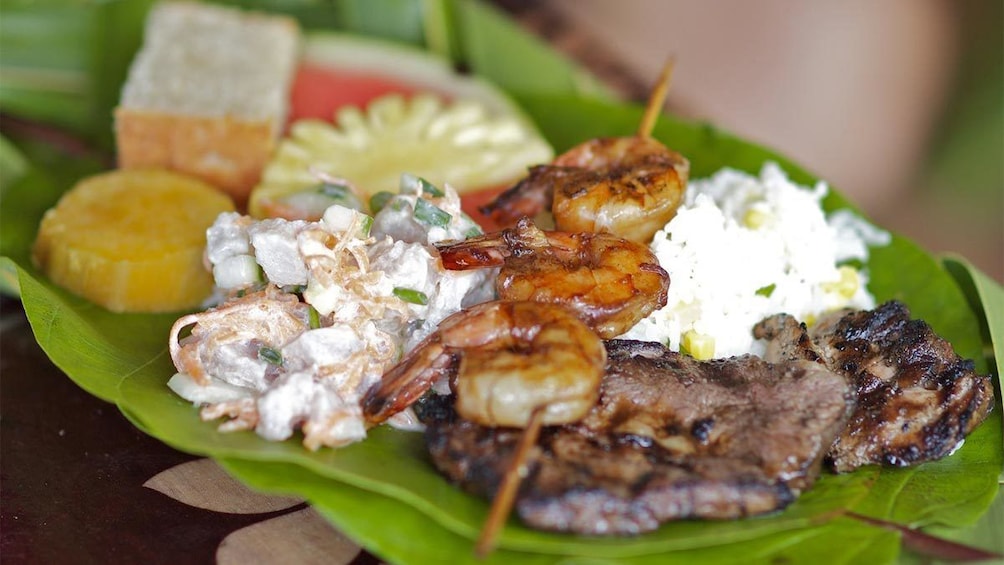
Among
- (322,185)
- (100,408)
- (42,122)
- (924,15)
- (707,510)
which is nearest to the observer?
(707,510)

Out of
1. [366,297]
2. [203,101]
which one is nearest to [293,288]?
[366,297]

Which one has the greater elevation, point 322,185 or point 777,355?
point 777,355

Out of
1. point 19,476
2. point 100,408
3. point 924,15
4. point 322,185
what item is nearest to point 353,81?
point 322,185

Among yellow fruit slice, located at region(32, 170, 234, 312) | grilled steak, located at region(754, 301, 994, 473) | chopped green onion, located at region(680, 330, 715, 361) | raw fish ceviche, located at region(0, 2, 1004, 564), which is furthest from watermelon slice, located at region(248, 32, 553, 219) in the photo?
grilled steak, located at region(754, 301, 994, 473)

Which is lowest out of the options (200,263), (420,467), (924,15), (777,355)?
(200,263)

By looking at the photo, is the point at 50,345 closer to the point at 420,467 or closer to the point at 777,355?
the point at 420,467

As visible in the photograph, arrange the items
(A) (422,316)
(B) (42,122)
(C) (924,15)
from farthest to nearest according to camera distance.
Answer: (C) (924,15)
(B) (42,122)
(A) (422,316)
